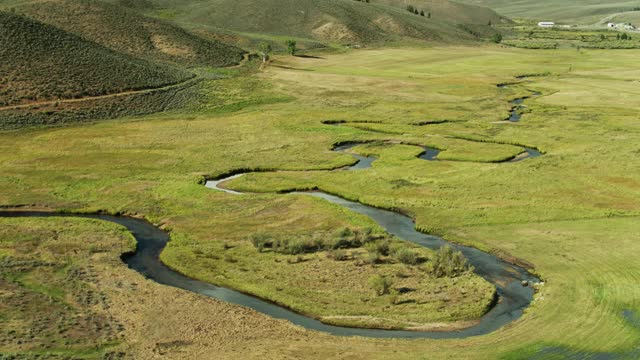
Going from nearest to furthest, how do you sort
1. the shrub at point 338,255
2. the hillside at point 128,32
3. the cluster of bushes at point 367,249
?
the cluster of bushes at point 367,249, the shrub at point 338,255, the hillside at point 128,32

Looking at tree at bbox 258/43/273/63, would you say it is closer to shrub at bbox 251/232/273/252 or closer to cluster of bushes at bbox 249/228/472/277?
shrub at bbox 251/232/273/252

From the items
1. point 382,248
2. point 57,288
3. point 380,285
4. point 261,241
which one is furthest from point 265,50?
point 380,285

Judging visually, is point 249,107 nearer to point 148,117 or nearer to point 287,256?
point 148,117

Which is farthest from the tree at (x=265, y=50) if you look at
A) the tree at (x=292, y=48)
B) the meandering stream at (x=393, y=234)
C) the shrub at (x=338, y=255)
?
the shrub at (x=338, y=255)

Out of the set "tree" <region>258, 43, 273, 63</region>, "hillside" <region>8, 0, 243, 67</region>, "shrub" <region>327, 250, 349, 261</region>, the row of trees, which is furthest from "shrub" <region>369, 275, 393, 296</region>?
the row of trees

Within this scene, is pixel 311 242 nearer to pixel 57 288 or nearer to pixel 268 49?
pixel 57 288

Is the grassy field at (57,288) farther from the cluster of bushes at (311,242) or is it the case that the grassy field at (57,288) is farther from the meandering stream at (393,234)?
the cluster of bushes at (311,242)
